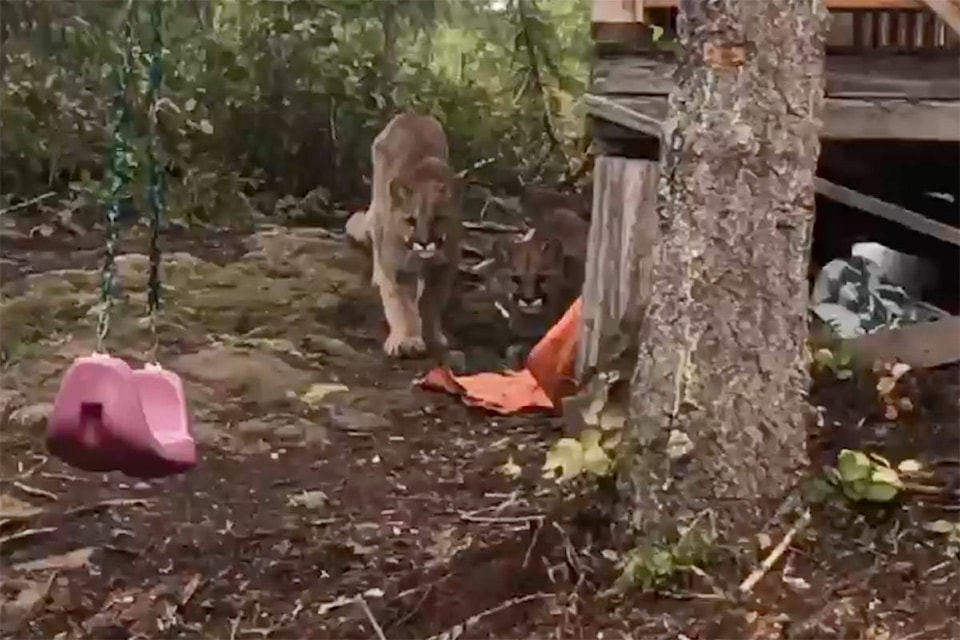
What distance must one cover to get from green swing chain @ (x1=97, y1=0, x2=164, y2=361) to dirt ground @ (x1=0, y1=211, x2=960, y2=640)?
17 millimetres

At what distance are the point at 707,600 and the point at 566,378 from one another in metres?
0.28

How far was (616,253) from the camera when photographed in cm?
148

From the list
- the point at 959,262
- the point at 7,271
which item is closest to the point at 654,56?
the point at 959,262

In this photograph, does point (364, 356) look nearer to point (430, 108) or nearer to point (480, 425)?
point (480, 425)

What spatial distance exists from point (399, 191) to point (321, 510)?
341 mm

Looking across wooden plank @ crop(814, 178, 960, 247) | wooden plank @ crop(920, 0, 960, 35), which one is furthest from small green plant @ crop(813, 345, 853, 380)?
wooden plank @ crop(920, 0, 960, 35)

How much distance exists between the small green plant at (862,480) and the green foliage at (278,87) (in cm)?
42

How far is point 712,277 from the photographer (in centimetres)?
128

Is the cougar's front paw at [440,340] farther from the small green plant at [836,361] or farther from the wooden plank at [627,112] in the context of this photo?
the small green plant at [836,361]

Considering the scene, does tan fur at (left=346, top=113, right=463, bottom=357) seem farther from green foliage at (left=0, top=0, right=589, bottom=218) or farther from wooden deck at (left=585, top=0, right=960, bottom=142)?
wooden deck at (left=585, top=0, right=960, bottom=142)

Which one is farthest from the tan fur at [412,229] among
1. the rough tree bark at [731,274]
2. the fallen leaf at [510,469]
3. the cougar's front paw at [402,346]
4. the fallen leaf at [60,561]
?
the fallen leaf at [60,561]

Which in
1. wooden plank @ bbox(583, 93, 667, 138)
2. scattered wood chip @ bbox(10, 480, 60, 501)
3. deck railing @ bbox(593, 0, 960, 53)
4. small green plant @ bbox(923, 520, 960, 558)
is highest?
deck railing @ bbox(593, 0, 960, 53)

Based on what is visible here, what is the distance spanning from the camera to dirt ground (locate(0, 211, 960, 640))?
1.34m

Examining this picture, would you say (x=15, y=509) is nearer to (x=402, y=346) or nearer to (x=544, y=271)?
(x=402, y=346)
